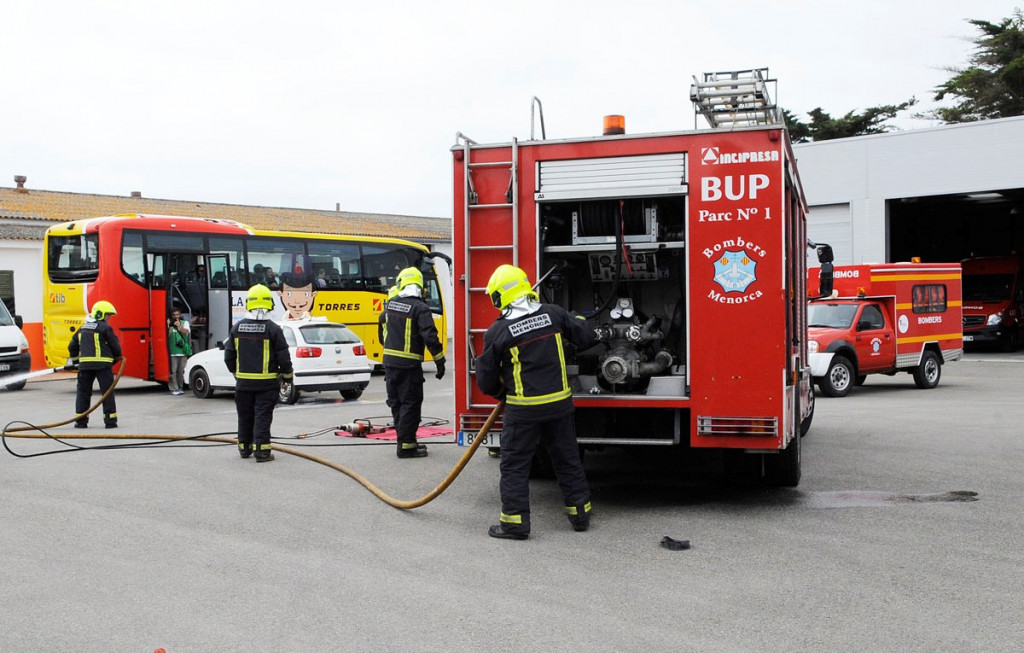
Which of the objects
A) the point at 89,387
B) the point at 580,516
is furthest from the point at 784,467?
the point at 89,387

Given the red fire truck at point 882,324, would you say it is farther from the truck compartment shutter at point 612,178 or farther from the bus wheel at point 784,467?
the truck compartment shutter at point 612,178

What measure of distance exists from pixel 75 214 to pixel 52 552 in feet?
109

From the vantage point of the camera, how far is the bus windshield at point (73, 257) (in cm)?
1931

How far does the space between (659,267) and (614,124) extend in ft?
4.32

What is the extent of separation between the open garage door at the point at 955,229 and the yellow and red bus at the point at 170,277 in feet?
68.1

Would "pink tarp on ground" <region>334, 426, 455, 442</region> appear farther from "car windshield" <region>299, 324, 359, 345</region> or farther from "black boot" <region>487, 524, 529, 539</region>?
"black boot" <region>487, 524, 529, 539</region>

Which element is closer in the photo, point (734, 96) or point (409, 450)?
point (734, 96)

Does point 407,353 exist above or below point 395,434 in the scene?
above

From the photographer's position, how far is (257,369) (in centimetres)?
1005

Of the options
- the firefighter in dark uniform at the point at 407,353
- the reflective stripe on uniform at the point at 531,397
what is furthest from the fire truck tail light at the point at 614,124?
the firefighter in dark uniform at the point at 407,353

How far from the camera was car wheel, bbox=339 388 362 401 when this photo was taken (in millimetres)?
17344

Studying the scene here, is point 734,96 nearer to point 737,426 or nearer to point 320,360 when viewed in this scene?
point 737,426

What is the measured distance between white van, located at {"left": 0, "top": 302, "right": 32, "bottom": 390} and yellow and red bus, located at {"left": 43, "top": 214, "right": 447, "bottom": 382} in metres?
0.54

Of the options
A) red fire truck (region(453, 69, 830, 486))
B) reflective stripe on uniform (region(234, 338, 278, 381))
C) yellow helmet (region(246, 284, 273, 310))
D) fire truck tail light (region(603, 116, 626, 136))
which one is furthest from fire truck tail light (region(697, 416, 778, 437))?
yellow helmet (region(246, 284, 273, 310))
